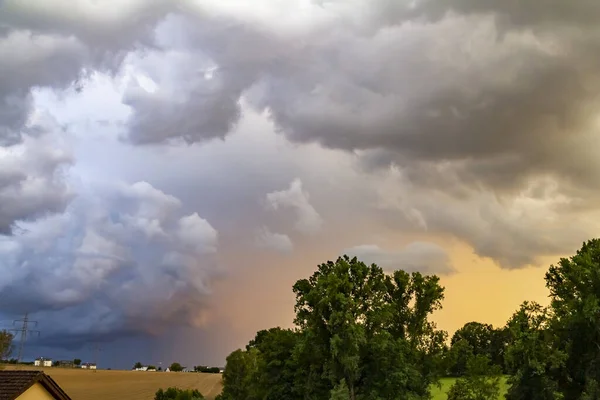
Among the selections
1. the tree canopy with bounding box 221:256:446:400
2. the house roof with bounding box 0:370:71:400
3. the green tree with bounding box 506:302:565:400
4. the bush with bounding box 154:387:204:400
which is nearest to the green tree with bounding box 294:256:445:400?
the tree canopy with bounding box 221:256:446:400

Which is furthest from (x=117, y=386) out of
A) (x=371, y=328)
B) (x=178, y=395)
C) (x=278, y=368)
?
(x=371, y=328)

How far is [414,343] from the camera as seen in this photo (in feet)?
201

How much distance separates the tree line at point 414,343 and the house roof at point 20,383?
27569mm

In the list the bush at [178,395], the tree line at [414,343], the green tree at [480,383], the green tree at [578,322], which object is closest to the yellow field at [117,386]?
the bush at [178,395]

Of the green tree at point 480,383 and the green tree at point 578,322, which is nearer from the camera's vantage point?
the green tree at point 578,322

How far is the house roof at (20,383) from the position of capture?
100 feet

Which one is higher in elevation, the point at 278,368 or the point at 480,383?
the point at 278,368

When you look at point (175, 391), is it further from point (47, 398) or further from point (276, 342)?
point (47, 398)

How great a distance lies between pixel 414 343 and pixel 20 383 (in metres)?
41.0

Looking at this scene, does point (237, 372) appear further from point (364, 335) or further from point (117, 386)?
point (117, 386)

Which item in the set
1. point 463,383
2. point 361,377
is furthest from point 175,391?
point 463,383

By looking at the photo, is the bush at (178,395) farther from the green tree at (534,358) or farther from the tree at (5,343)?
the green tree at (534,358)

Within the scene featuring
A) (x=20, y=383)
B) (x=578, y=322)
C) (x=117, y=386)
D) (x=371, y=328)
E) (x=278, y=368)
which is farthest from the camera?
(x=117, y=386)

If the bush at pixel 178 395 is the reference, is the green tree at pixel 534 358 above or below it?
above
